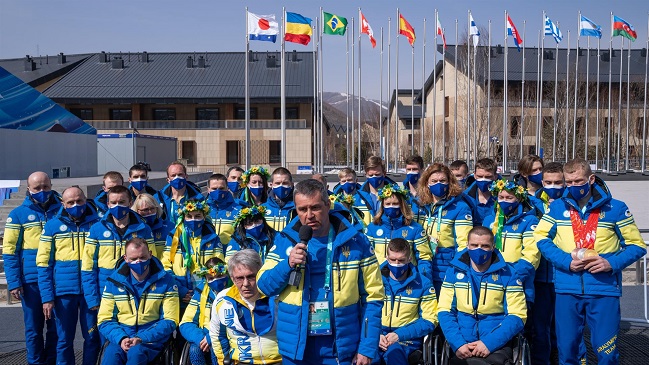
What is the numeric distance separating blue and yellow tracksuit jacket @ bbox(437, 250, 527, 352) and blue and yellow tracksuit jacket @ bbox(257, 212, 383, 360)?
1.68m

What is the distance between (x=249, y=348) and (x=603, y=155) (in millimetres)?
42392

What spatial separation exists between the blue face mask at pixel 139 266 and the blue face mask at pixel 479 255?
2801mm

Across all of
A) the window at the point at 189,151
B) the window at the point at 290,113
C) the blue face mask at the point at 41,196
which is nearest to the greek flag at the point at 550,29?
the blue face mask at the point at 41,196

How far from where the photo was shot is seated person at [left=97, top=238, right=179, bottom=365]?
218 inches

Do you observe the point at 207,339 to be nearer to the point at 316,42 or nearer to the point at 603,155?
the point at 316,42

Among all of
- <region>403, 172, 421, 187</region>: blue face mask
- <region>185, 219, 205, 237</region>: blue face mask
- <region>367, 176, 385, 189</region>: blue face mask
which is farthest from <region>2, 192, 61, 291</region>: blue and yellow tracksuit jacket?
<region>403, 172, 421, 187</region>: blue face mask

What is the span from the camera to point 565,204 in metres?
5.74

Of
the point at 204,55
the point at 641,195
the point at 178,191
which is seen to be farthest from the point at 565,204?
the point at 204,55

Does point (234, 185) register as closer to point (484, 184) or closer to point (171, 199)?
point (171, 199)

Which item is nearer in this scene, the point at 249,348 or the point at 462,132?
the point at 249,348

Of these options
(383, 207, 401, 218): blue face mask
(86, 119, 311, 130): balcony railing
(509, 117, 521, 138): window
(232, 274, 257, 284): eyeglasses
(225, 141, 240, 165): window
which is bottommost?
(232, 274, 257, 284): eyeglasses

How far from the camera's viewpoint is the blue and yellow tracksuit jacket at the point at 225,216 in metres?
7.18

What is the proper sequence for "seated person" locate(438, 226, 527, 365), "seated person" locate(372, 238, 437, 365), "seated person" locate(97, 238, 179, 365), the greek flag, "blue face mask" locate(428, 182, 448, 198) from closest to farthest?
"seated person" locate(438, 226, 527, 365), "seated person" locate(97, 238, 179, 365), "seated person" locate(372, 238, 437, 365), "blue face mask" locate(428, 182, 448, 198), the greek flag

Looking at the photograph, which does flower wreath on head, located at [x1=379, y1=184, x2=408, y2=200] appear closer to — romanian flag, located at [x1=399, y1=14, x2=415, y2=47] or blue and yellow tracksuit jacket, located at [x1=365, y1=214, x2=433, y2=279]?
blue and yellow tracksuit jacket, located at [x1=365, y1=214, x2=433, y2=279]
